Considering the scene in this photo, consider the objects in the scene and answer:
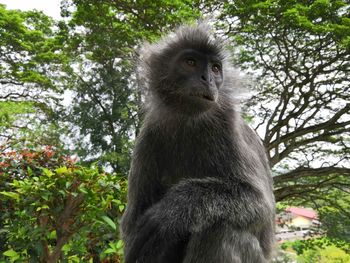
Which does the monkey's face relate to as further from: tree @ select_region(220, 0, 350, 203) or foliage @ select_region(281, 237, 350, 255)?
foliage @ select_region(281, 237, 350, 255)

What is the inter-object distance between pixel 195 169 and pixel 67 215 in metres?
1.58

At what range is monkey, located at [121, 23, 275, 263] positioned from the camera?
229 cm

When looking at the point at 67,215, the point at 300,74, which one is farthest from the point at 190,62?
the point at 300,74

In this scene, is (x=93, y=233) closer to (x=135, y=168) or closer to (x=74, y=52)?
(x=135, y=168)

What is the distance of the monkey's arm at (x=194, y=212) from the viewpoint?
7.48 ft

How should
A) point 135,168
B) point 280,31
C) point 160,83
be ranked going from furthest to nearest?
point 280,31 < point 160,83 < point 135,168

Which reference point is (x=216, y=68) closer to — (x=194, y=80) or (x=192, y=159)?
(x=194, y=80)

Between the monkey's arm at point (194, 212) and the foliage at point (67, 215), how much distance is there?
44.6 inches

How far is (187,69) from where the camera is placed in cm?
281

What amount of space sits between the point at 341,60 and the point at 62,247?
11080mm

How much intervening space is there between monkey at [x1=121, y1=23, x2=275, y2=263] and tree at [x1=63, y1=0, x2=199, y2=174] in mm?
6697

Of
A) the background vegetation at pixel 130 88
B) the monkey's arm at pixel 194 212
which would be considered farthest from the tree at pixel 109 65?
the monkey's arm at pixel 194 212

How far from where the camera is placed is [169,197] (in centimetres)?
240

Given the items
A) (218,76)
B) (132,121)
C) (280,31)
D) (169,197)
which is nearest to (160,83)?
(218,76)
